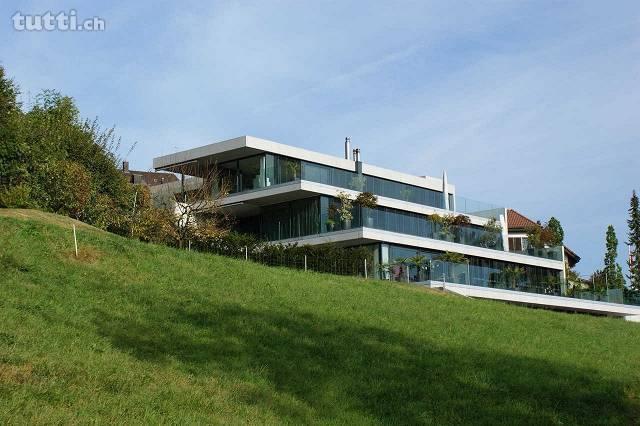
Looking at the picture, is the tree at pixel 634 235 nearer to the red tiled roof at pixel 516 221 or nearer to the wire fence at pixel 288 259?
the red tiled roof at pixel 516 221

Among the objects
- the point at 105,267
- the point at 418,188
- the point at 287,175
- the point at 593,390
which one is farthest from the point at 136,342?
the point at 418,188

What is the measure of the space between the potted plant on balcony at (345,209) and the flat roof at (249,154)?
14.5ft

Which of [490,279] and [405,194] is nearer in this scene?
[490,279]

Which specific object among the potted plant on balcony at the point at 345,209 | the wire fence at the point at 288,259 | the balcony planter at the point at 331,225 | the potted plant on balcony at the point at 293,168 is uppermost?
the potted plant on balcony at the point at 293,168

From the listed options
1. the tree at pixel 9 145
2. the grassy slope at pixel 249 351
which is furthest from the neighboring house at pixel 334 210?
the grassy slope at pixel 249 351

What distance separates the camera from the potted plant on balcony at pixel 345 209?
48.4 m

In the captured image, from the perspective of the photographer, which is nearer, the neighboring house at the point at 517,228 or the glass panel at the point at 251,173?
the glass panel at the point at 251,173

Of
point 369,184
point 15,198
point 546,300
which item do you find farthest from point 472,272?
point 15,198

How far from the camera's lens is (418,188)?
195 ft

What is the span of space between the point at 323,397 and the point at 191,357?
2967mm

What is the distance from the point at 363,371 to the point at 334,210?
102 ft

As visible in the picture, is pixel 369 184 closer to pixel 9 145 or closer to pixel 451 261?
pixel 451 261

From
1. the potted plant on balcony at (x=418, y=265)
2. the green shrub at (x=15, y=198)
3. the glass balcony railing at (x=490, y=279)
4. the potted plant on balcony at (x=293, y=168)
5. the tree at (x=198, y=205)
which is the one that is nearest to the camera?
the green shrub at (x=15, y=198)

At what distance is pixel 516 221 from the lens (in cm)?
8038
